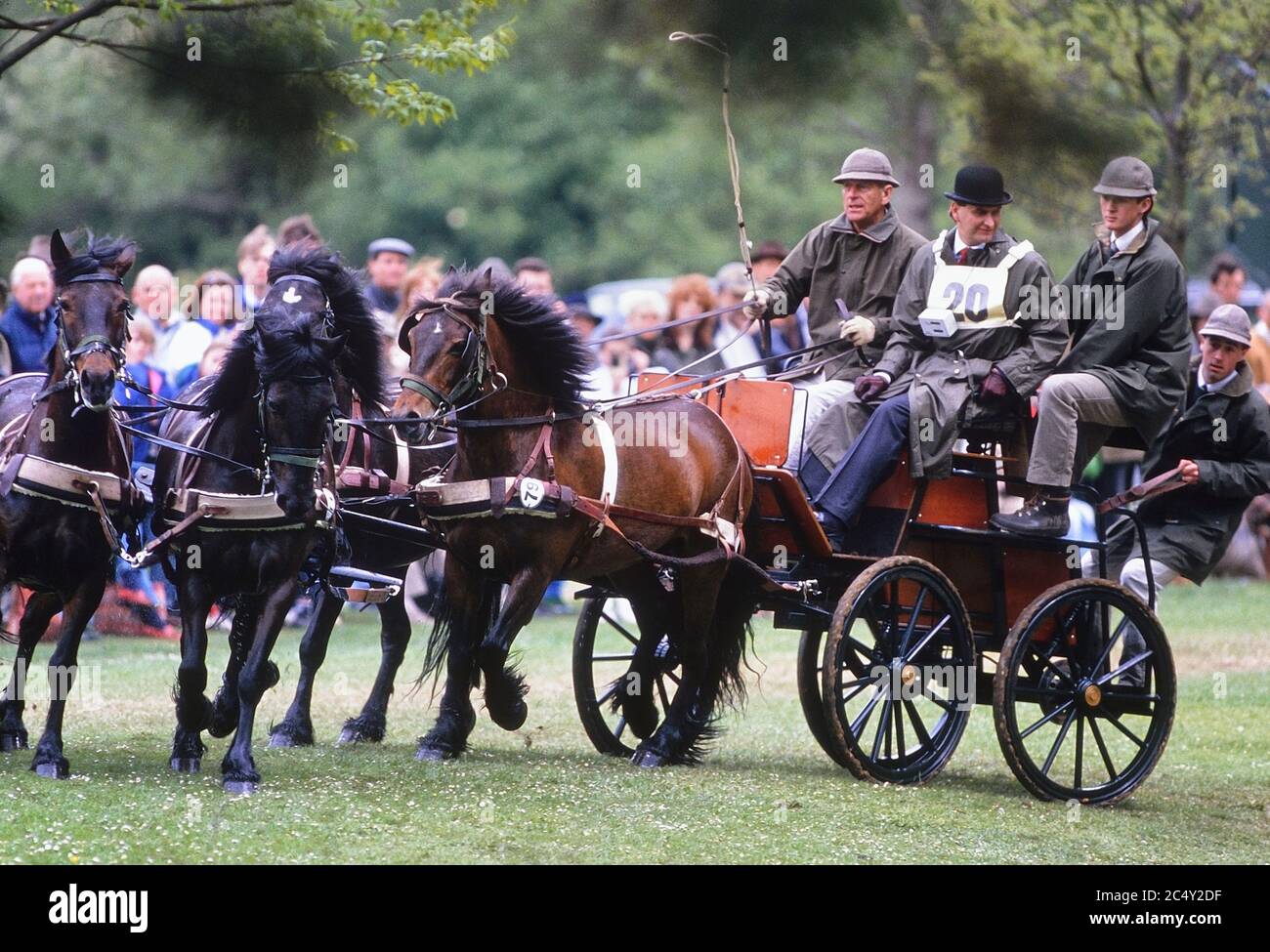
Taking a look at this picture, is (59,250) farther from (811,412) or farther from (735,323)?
(735,323)

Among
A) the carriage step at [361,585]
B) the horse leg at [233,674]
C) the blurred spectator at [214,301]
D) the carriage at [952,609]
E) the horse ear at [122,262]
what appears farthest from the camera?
the blurred spectator at [214,301]

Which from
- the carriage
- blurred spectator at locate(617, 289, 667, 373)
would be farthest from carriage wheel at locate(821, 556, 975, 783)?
blurred spectator at locate(617, 289, 667, 373)

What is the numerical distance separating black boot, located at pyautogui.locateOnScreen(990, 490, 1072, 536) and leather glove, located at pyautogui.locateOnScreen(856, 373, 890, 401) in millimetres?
855

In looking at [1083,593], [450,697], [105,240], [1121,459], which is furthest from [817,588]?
[1121,459]

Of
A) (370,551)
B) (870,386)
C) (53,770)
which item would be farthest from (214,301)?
(870,386)

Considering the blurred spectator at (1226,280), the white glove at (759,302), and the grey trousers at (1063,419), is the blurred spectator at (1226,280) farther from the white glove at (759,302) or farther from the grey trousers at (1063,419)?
the grey trousers at (1063,419)

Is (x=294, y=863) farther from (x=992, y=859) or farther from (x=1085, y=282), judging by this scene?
(x=1085, y=282)

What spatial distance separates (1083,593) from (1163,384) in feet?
3.49

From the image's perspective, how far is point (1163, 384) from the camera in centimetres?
917

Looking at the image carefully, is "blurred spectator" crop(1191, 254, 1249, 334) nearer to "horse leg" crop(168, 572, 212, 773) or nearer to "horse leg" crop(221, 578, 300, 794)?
"horse leg" crop(221, 578, 300, 794)

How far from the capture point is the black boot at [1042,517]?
9078 millimetres

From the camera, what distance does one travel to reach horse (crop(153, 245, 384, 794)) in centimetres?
776

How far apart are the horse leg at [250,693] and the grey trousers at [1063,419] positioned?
11.5 ft

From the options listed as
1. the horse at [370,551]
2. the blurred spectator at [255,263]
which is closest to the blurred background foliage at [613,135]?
the blurred spectator at [255,263]
